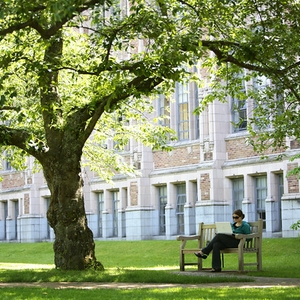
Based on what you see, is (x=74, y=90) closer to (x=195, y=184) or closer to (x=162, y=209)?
(x=195, y=184)

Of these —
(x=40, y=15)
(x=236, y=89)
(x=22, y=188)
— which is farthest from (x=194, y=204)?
(x=40, y=15)

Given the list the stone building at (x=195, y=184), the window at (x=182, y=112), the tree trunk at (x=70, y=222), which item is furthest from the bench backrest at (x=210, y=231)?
the window at (x=182, y=112)

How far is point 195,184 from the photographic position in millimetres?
34625

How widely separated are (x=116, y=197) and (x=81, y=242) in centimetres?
2216

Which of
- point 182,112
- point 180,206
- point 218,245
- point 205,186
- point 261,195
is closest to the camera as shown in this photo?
point 218,245

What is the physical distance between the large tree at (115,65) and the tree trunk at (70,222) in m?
0.02

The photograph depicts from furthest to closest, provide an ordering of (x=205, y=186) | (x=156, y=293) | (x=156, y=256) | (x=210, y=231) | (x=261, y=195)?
1. (x=205, y=186)
2. (x=261, y=195)
3. (x=156, y=256)
4. (x=210, y=231)
5. (x=156, y=293)

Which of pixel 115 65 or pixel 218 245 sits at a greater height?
pixel 115 65

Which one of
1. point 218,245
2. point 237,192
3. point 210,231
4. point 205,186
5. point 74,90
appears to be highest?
point 74,90

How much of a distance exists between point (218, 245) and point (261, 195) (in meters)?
14.9

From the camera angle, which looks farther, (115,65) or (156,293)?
(115,65)

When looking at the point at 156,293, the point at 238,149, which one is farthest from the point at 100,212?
the point at 156,293

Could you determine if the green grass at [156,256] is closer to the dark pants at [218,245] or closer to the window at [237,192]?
the dark pants at [218,245]

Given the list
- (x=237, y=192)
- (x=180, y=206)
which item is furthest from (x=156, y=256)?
(x=180, y=206)
